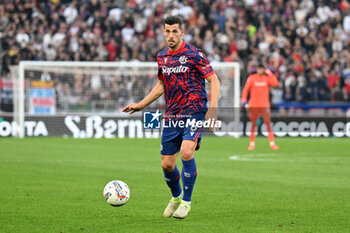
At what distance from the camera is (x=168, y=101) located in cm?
765

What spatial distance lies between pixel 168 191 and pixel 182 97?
2.64 metres

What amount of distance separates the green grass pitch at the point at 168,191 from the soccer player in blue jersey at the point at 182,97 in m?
0.45

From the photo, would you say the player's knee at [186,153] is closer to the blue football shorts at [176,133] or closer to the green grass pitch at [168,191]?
the blue football shorts at [176,133]

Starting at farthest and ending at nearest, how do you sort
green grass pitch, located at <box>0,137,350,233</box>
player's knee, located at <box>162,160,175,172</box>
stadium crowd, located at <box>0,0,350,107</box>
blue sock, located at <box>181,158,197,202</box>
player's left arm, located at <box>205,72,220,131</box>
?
stadium crowd, located at <box>0,0,350,107</box>, player's knee, located at <box>162,160,175,172</box>, blue sock, located at <box>181,158,197,202</box>, player's left arm, located at <box>205,72,220,131</box>, green grass pitch, located at <box>0,137,350,233</box>

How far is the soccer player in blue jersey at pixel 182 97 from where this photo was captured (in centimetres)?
741

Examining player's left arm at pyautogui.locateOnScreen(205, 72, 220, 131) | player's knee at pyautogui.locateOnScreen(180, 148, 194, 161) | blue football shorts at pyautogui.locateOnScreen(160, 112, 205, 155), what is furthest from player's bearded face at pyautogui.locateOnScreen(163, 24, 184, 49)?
player's knee at pyautogui.locateOnScreen(180, 148, 194, 161)

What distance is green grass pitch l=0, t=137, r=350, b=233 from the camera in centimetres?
705

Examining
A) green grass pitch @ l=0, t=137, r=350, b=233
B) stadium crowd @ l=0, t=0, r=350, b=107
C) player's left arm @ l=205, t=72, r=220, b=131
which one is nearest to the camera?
green grass pitch @ l=0, t=137, r=350, b=233

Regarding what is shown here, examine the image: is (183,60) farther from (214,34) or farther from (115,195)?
(214,34)

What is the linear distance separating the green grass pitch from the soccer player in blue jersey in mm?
446

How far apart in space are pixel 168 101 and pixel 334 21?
21952 millimetres

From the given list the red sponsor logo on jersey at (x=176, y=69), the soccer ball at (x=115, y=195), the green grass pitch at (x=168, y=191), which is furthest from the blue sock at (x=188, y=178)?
the red sponsor logo on jersey at (x=176, y=69)

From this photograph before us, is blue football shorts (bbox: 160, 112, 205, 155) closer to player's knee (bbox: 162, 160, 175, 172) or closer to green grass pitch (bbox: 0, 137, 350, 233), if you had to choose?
player's knee (bbox: 162, 160, 175, 172)

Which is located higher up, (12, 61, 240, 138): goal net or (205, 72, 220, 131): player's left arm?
(205, 72, 220, 131): player's left arm
